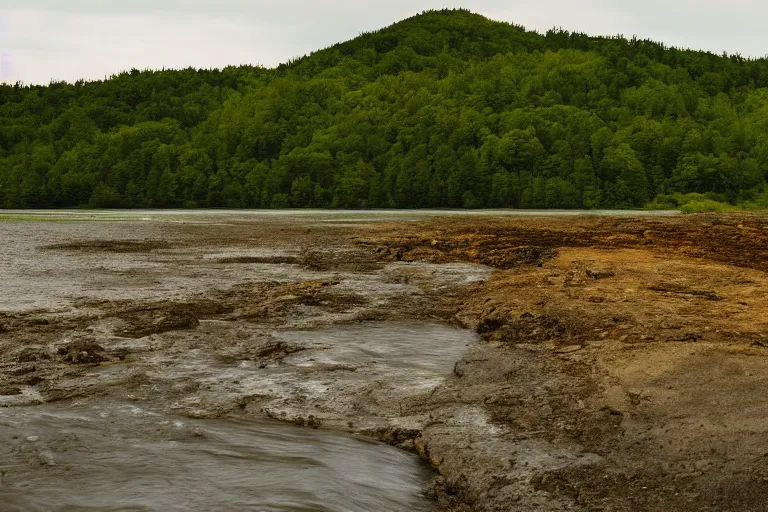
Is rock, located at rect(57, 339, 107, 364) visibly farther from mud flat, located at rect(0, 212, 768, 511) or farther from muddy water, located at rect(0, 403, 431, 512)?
muddy water, located at rect(0, 403, 431, 512)

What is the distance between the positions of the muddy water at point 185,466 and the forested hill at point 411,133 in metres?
91.2

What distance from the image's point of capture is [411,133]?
120 meters

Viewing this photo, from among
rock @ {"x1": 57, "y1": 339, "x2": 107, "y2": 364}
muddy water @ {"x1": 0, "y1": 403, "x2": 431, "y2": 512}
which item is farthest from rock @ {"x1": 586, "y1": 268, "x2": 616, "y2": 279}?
muddy water @ {"x1": 0, "y1": 403, "x2": 431, "y2": 512}

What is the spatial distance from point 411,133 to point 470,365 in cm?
11419

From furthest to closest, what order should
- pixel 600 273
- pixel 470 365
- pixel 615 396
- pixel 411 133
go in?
1. pixel 411 133
2. pixel 600 273
3. pixel 470 365
4. pixel 615 396

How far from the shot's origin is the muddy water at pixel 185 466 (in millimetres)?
4355

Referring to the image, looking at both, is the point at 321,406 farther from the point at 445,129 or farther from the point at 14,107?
the point at 14,107

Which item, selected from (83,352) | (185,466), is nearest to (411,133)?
(83,352)

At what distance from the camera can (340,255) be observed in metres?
20.0

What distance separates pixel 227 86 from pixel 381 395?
153 metres

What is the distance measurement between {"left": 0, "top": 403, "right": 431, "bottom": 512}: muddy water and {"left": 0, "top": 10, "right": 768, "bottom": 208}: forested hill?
3589 inches

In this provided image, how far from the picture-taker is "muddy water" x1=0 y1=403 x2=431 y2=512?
14.3 feet

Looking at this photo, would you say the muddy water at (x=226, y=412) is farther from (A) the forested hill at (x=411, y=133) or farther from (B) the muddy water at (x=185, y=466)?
(A) the forested hill at (x=411, y=133)

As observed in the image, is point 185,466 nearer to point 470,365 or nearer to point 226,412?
point 226,412
